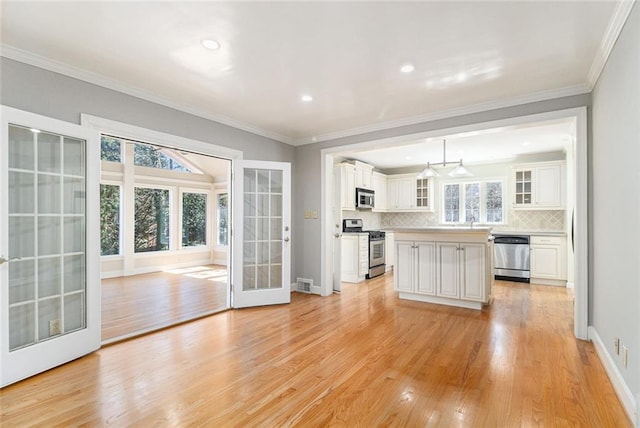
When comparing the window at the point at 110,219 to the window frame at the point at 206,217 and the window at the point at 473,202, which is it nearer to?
the window frame at the point at 206,217

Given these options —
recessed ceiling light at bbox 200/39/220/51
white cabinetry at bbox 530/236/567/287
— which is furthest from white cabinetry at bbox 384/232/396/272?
recessed ceiling light at bbox 200/39/220/51

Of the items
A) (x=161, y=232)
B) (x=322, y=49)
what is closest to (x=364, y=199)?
(x=322, y=49)

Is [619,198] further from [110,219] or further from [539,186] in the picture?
[110,219]

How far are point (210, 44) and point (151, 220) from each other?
6307 mm

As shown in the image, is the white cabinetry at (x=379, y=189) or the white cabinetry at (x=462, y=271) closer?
the white cabinetry at (x=462, y=271)

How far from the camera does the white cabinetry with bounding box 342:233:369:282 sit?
5.98m

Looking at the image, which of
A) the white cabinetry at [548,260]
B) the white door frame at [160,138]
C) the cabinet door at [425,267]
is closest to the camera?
the white door frame at [160,138]

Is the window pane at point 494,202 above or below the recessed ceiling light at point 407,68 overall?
below

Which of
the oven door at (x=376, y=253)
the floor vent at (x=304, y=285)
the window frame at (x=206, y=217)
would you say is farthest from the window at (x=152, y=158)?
the oven door at (x=376, y=253)

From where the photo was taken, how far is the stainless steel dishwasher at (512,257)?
19.4ft

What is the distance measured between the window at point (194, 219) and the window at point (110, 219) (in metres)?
1.59

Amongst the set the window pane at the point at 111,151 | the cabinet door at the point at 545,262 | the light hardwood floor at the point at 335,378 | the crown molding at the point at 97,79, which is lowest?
the light hardwood floor at the point at 335,378

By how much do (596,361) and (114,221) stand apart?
26.5 feet

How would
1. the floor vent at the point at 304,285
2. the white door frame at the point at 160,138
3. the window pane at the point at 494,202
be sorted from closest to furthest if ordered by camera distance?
the white door frame at the point at 160,138 < the floor vent at the point at 304,285 < the window pane at the point at 494,202
